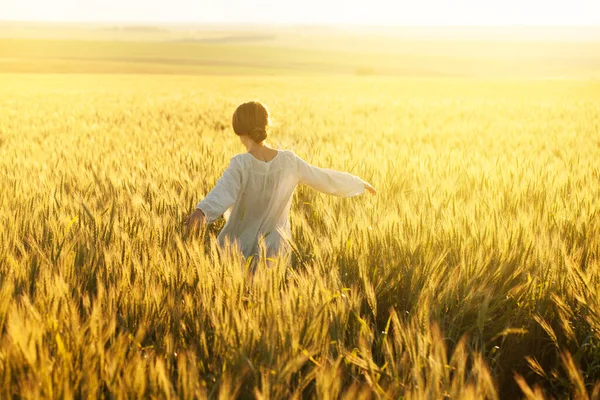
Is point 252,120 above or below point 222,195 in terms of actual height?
above

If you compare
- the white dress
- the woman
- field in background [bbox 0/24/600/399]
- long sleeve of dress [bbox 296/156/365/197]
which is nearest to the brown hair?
the woman

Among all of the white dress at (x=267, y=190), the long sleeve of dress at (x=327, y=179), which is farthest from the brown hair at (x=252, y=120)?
the long sleeve of dress at (x=327, y=179)

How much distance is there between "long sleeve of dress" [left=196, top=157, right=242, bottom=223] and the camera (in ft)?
8.29

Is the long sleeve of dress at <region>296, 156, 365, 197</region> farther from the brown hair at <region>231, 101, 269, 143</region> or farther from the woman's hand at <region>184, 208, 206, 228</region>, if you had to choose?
the woman's hand at <region>184, 208, 206, 228</region>

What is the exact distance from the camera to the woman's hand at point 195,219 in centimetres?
243

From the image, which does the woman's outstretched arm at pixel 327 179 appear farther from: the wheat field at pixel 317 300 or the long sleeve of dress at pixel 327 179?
the wheat field at pixel 317 300

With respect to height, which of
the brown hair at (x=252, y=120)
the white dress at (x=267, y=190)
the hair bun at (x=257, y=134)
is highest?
the brown hair at (x=252, y=120)

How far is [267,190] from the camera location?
114 inches

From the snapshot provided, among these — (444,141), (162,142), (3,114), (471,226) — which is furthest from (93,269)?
(3,114)

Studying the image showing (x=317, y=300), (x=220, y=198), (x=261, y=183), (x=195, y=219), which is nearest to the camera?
(x=317, y=300)

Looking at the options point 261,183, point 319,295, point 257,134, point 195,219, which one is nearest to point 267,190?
point 261,183

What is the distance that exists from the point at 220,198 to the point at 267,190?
0.33 m

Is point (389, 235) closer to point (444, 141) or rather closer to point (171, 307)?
point (171, 307)

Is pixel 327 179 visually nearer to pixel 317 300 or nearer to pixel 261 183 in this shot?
pixel 261 183
